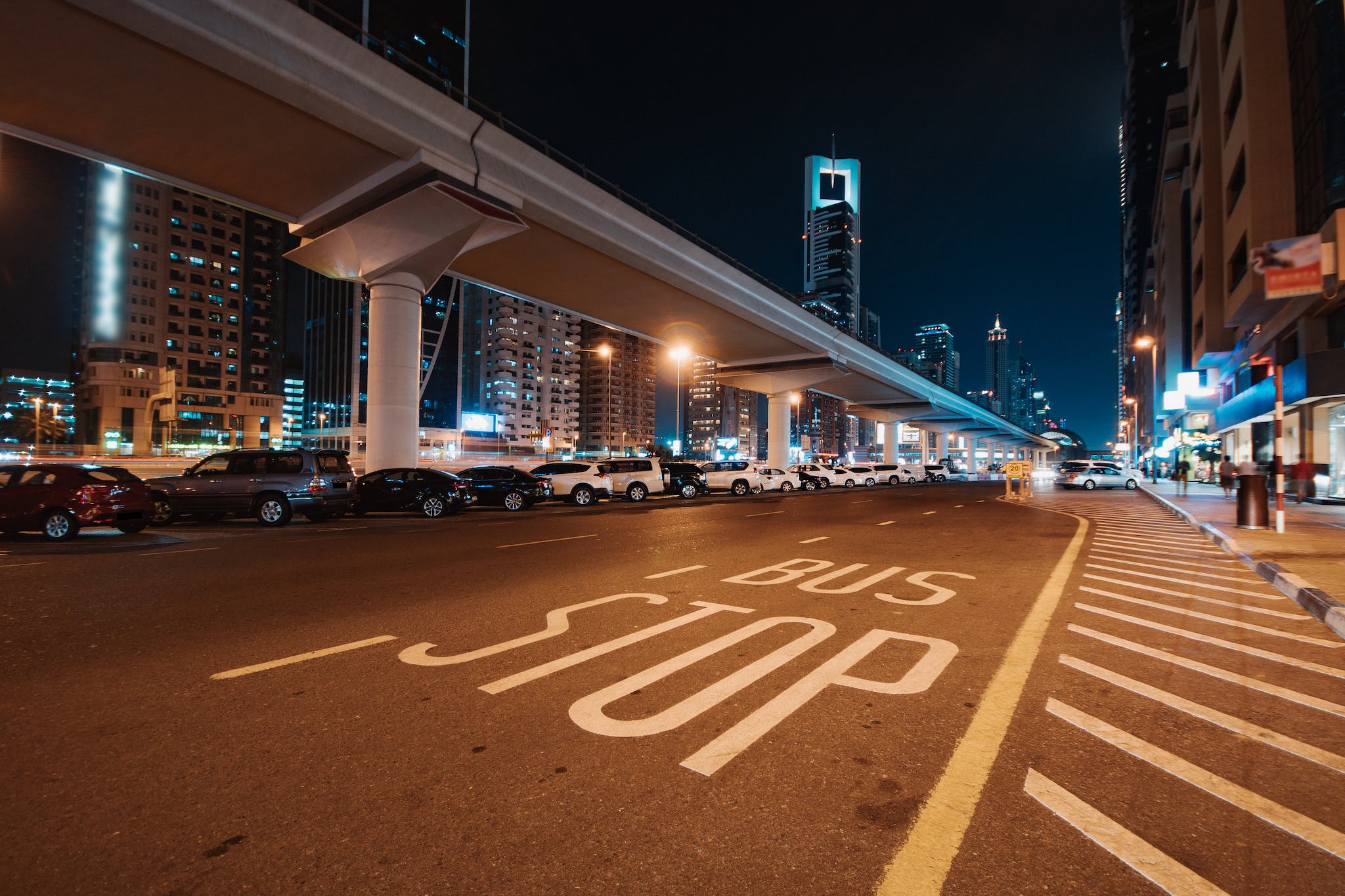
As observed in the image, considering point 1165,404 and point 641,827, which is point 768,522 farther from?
point 1165,404

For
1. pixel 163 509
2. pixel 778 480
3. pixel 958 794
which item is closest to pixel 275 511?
pixel 163 509

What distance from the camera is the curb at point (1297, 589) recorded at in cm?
626

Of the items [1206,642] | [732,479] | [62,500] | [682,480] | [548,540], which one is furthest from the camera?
[732,479]

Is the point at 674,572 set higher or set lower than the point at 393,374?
lower

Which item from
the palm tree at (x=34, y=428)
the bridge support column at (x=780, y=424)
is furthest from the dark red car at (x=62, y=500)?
the palm tree at (x=34, y=428)

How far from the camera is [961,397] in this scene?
2859 inches

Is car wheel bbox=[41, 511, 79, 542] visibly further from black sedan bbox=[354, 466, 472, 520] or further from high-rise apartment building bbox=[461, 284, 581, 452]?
high-rise apartment building bbox=[461, 284, 581, 452]

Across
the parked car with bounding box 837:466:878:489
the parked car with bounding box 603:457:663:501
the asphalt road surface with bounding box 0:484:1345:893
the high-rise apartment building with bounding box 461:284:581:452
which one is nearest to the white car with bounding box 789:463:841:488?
the parked car with bounding box 837:466:878:489

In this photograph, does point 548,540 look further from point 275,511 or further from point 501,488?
point 501,488

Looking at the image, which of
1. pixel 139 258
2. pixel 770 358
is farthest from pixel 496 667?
pixel 139 258

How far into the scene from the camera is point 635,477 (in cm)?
2662

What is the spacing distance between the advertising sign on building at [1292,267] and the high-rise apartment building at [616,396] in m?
156

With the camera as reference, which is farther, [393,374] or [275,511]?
[393,374]

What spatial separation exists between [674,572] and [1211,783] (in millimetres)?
6261
